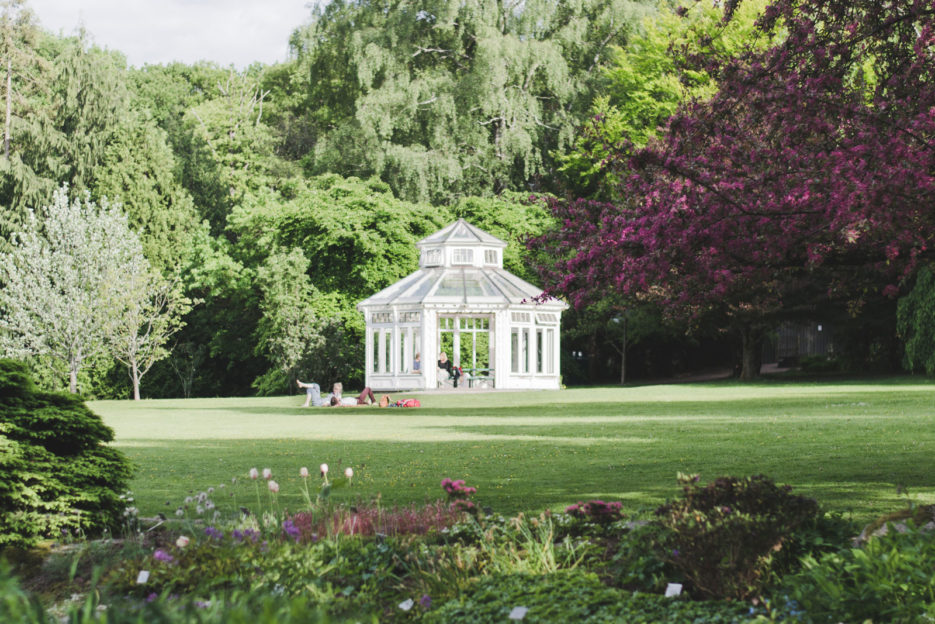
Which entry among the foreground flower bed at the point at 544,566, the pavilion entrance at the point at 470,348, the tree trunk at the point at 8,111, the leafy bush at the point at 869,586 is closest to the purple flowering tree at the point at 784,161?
the foreground flower bed at the point at 544,566

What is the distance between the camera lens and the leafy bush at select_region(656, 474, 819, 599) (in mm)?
4688

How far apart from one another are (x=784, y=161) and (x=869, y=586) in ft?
17.6

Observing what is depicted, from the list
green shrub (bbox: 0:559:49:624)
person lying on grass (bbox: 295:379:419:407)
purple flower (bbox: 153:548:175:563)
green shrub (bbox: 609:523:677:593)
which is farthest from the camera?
person lying on grass (bbox: 295:379:419:407)

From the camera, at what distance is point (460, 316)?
111ft

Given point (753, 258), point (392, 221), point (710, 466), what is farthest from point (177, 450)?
point (392, 221)

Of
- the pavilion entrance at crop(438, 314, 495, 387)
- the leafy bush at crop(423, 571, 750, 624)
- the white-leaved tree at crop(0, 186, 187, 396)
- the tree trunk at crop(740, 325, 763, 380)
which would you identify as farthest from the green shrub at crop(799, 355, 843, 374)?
the leafy bush at crop(423, 571, 750, 624)

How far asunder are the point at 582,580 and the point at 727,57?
5.91 metres

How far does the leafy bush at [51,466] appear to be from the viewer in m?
6.32

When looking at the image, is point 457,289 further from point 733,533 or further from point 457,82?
point 733,533

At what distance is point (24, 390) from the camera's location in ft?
22.3

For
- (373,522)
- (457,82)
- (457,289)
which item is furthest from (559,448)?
(457,82)

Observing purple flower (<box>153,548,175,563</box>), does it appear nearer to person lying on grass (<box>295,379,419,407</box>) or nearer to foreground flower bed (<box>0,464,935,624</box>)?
foreground flower bed (<box>0,464,935,624</box>)

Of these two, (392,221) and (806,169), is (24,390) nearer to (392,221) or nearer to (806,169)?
(806,169)

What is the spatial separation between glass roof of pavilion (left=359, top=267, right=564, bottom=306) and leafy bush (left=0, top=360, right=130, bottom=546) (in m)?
25.7
